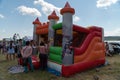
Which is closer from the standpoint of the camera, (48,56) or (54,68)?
(54,68)

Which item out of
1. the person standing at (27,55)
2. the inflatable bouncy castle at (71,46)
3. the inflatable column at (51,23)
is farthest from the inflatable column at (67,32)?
the person standing at (27,55)

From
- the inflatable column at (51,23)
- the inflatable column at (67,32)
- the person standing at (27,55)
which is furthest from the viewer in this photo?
the inflatable column at (51,23)

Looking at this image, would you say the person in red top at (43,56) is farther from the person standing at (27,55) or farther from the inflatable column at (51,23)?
the inflatable column at (51,23)

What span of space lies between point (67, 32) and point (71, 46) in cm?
62

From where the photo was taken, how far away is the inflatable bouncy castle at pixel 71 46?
727 cm

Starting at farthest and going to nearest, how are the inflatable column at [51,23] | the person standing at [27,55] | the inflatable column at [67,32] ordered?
the inflatable column at [51,23] → the person standing at [27,55] → the inflatable column at [67,32]

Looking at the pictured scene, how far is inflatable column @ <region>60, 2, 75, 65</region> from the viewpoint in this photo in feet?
23.7

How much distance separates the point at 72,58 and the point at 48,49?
1.60 m

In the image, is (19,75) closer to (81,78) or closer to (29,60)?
(29,60)

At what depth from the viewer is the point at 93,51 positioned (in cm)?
872

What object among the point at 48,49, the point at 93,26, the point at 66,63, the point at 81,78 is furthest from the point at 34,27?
the point at 81,78

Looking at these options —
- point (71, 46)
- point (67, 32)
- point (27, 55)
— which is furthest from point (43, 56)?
point (67, 32)

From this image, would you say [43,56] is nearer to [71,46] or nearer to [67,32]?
[71,46]

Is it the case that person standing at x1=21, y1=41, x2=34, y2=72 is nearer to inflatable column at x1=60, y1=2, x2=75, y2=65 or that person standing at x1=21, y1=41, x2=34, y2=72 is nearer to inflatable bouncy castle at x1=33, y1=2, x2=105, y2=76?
inflatable bouncy castle at x1=33, y1=2, x2=105, y2=76
